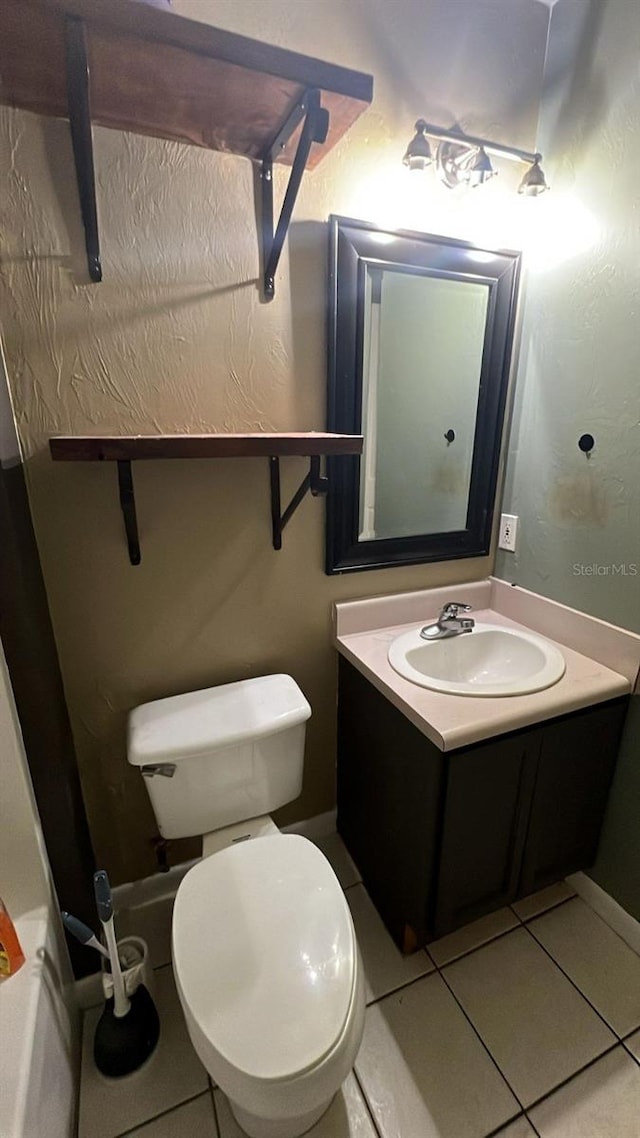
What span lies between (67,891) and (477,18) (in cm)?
232

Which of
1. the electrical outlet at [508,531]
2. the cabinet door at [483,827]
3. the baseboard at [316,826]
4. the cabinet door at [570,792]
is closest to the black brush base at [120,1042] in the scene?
the baseboard at [316,826]

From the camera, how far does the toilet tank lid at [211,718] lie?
1.09 metres

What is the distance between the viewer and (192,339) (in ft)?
3.62

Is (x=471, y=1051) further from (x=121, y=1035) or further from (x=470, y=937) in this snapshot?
(x=121, y=1035)

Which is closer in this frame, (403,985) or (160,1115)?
(160,1115)

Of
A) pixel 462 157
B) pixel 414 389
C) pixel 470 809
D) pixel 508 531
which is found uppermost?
pixel 462 157

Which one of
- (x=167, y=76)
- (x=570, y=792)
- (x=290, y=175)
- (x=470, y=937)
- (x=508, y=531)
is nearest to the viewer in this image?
(x=167, y=76)

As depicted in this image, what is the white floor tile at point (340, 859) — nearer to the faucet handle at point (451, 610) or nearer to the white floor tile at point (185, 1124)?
the white floor tile at point (185, 1124)

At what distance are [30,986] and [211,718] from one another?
0.56 metres

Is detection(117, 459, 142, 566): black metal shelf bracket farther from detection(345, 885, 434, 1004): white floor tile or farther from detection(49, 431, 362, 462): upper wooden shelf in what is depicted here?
detection(345, 885, 434, 1004): white floor tile

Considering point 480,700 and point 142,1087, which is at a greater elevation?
point 480,700

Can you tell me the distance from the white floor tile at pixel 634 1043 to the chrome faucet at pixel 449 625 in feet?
3.36

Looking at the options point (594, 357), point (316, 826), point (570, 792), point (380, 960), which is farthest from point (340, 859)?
point (594, 357)

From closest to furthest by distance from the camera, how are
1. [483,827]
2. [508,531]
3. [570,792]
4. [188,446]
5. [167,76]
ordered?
[167,76] < [188,446] < [483,827] < [570,792] < [508,531]
